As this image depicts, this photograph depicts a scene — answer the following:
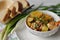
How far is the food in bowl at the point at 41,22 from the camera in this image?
2.40 ft

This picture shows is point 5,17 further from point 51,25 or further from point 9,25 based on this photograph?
point 51,25

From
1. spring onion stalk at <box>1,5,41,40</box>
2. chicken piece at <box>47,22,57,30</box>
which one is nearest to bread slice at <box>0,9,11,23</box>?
spring onion stalk at <box>1,5,41,40</box>

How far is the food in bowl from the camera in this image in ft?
2.40

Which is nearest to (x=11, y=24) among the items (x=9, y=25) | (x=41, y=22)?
(x=9, y=25)

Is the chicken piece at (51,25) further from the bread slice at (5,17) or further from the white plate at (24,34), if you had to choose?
the bread slice at (5,17)

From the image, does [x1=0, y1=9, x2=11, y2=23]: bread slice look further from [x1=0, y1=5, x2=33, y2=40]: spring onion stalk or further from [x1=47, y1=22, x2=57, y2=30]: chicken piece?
[x1=47, y1=22, x2=57, y2=30]: chicken piece

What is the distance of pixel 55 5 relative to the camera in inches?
38.6

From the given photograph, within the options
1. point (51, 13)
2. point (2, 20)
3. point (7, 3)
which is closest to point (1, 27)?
point (2, 20)

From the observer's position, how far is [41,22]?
0.75m

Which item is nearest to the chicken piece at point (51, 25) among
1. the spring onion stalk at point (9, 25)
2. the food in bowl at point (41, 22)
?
the food in bowl at point (41, 22)

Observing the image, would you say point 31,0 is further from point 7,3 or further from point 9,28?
point 9,28

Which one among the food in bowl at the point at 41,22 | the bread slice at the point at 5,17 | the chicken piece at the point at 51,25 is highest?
the bread slice at the point at 5,17

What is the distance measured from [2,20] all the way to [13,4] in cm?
11

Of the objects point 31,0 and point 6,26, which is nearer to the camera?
point 6,26
